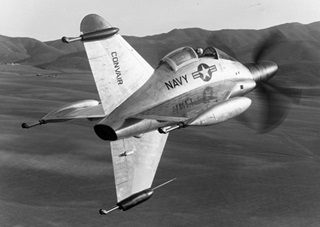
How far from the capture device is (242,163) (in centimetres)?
4088

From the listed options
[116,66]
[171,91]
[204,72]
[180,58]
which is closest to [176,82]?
[171,91]

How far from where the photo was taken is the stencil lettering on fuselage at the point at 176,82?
16.1 m

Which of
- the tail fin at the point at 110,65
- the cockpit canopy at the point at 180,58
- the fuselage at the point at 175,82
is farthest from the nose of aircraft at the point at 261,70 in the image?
the tail fin at the point at 110,65

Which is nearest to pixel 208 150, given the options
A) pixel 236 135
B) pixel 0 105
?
pixel 236 135

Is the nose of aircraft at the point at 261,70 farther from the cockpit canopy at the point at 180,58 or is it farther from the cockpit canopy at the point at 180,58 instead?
the cockpit canopy at the point at 180,58

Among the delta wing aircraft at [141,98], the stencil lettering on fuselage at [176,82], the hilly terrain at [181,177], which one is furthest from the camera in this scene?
the hilly terrain at [181,177]

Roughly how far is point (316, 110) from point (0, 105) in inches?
3033

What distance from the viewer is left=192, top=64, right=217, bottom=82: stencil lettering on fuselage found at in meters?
16.9

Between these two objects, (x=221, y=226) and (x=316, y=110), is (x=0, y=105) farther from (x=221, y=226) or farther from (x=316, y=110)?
(x=316, y=110)

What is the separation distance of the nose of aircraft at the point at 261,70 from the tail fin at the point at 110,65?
8.33 metres

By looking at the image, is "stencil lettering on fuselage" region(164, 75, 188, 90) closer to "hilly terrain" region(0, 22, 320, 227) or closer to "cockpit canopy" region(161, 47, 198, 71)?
Result: "cockpit canopy" region(161, 47, 198, 71)

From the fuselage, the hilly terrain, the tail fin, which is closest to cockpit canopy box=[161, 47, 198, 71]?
the fuselage

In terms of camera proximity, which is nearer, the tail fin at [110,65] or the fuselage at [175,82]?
the tail fin at [110,65]

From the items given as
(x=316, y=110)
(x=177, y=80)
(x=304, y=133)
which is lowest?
(x=316, y=110)
